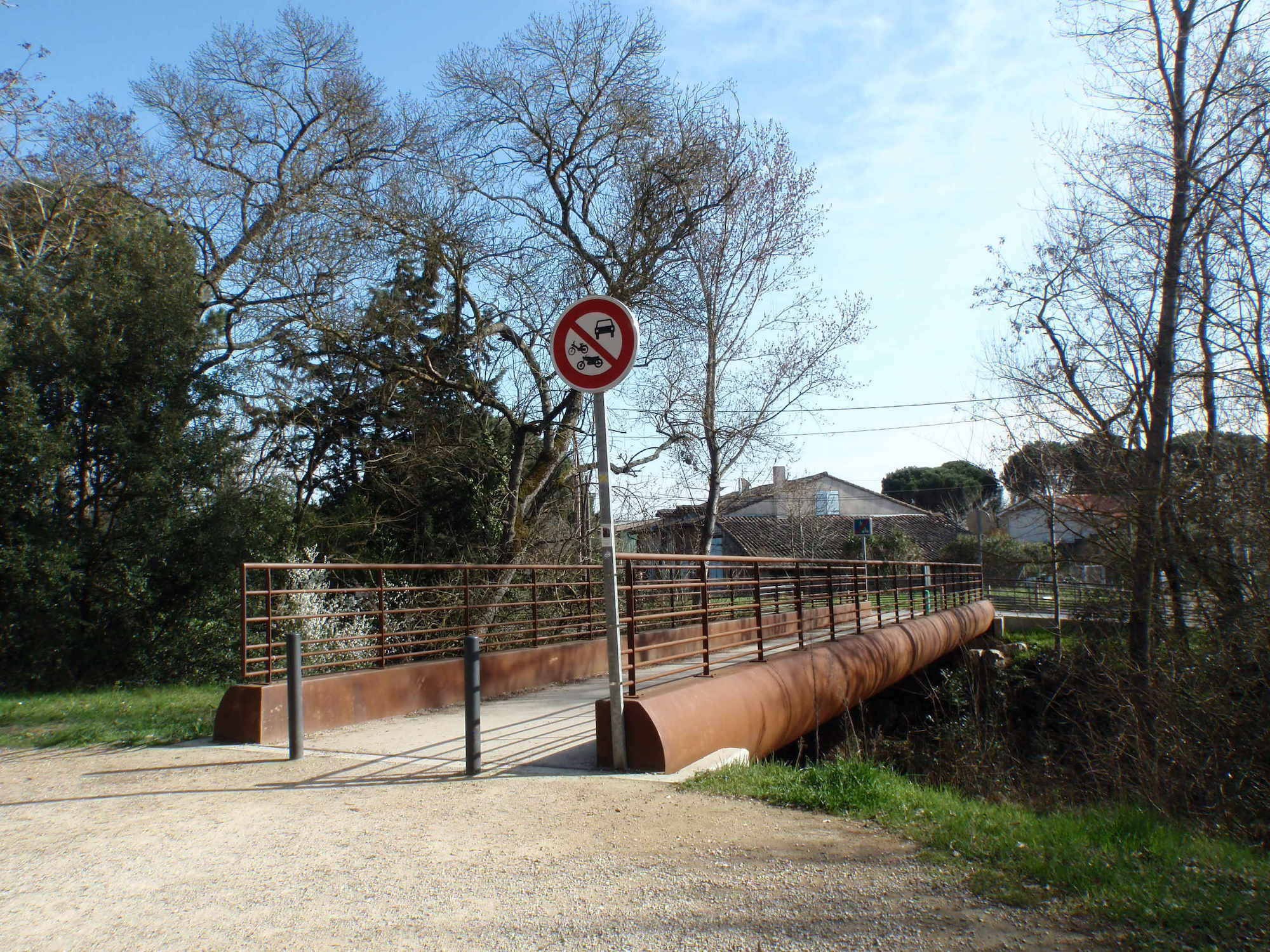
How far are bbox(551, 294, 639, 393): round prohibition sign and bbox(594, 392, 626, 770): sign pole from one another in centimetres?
15

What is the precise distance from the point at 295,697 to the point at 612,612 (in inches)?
99.0

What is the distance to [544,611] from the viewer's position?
56.5ft

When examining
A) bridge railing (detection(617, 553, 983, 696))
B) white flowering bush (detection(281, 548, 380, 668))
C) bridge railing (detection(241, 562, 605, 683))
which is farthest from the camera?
white flowering bush (detection(281, 548, 380, 668))

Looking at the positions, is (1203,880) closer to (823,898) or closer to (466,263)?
(823,898)

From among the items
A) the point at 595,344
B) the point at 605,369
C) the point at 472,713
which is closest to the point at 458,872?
the point at 472,713

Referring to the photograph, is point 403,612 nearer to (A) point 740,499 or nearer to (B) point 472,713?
(B) point 472,713

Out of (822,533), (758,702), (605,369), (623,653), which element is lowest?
(758,702)

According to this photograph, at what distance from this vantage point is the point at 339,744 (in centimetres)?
732

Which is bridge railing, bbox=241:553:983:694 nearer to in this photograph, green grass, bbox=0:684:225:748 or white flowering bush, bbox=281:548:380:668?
white flowering bush, bbox=281:548:380:668

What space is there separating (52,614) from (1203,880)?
46.8 feet

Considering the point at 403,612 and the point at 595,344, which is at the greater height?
the point at 595,344

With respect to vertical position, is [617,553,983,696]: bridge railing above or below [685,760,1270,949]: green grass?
above

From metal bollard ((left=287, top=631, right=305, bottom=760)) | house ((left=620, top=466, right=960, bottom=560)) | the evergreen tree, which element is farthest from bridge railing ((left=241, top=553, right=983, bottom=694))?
house ((left=620, top=466, right=960, bottom=560))

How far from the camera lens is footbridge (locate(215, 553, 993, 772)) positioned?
270 inches
